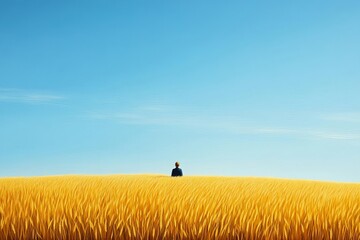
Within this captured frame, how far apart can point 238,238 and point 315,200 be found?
2194 millimetres

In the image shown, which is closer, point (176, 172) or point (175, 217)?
point (175, 217)

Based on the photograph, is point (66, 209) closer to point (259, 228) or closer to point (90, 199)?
point (90, 199)

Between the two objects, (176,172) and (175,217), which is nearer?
(175,217)

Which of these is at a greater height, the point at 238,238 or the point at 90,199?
the point at 90,199

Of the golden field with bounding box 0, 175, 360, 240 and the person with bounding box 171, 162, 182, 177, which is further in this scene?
the person with bounding box 171, 162, 182, 177

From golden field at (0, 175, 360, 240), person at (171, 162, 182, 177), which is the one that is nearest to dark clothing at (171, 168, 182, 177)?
person at (171, 162, 182, 177)

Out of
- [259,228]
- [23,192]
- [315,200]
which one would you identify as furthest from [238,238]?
[23,192]

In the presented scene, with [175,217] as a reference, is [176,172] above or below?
above

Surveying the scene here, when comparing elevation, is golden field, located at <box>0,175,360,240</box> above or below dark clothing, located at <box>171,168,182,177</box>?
below

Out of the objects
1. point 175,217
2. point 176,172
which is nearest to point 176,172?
point 176,172

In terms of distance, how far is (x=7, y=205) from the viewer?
25.5ft

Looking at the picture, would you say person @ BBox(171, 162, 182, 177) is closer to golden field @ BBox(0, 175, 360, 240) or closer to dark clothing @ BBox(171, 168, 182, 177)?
dark clothing @ BBox(171, 168, 182, 177)

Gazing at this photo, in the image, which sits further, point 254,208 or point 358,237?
point 254,208

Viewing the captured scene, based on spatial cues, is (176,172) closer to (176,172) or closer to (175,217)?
(176,172)
